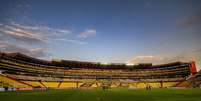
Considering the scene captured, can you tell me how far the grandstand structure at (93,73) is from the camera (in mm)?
109500

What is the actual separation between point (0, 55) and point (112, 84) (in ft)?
217

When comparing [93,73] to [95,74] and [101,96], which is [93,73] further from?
[101,96]

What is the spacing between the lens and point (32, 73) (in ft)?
377

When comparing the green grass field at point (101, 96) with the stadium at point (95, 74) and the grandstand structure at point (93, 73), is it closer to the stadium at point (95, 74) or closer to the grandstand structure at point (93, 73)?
the grandstand structure at point (93, 73)

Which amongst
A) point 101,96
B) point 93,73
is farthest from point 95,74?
point 101,96

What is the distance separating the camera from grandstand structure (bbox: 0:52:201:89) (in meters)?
110

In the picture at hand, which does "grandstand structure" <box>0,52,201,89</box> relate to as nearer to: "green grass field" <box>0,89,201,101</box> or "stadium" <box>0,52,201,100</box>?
"stadium" <box>0,52,201,100</box>

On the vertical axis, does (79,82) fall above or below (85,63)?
below

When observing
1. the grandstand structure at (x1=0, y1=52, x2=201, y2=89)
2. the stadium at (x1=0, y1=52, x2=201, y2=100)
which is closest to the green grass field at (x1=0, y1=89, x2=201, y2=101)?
the grandstand structure at (x1=0, y1=52, x2=201, y2=89)

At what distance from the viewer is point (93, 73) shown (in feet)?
477

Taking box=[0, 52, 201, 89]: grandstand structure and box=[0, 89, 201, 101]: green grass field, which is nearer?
box=[0, 89, 201, 101]: green grass field

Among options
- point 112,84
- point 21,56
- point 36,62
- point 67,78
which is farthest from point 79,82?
point 21,56

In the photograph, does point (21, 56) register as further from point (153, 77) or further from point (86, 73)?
point (153, 77)

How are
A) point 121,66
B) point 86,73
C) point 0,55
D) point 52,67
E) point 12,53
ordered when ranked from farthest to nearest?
point 121,66 < point 86,73 < point 52,67 < point 12,53 < point 0,55
